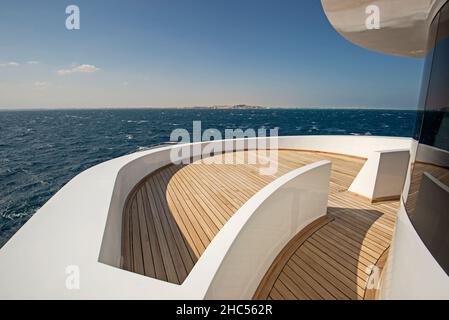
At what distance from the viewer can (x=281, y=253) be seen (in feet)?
7.80

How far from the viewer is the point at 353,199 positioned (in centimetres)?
371

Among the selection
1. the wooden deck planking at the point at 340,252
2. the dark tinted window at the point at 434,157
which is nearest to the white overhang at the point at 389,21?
the dark tinted window at the point at 434,157

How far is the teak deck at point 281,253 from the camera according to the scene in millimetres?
2035

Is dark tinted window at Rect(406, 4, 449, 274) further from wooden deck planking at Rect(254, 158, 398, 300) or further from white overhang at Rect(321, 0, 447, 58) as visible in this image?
wooden deck planking at Rect(254, 158, 398, 300)

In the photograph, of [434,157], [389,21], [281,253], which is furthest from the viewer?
[389,21]

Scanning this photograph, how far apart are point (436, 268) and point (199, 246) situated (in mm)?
1906

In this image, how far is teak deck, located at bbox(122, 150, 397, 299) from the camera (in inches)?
80.1

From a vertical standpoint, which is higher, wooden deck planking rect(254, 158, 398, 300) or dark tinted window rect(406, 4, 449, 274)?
dark tinted window rect(406, 4, 449, 274)

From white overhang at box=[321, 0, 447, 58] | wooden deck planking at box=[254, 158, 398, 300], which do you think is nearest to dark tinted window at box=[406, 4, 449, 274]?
white overhang at box=[321, 0, 447, 58]

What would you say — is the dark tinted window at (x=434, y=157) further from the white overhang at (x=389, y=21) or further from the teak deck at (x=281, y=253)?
the teak deck at (x=281, y=253)

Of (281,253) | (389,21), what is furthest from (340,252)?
(389,21)

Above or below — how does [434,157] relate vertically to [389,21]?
below

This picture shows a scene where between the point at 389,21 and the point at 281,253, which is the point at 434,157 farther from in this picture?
the point at 389,21
